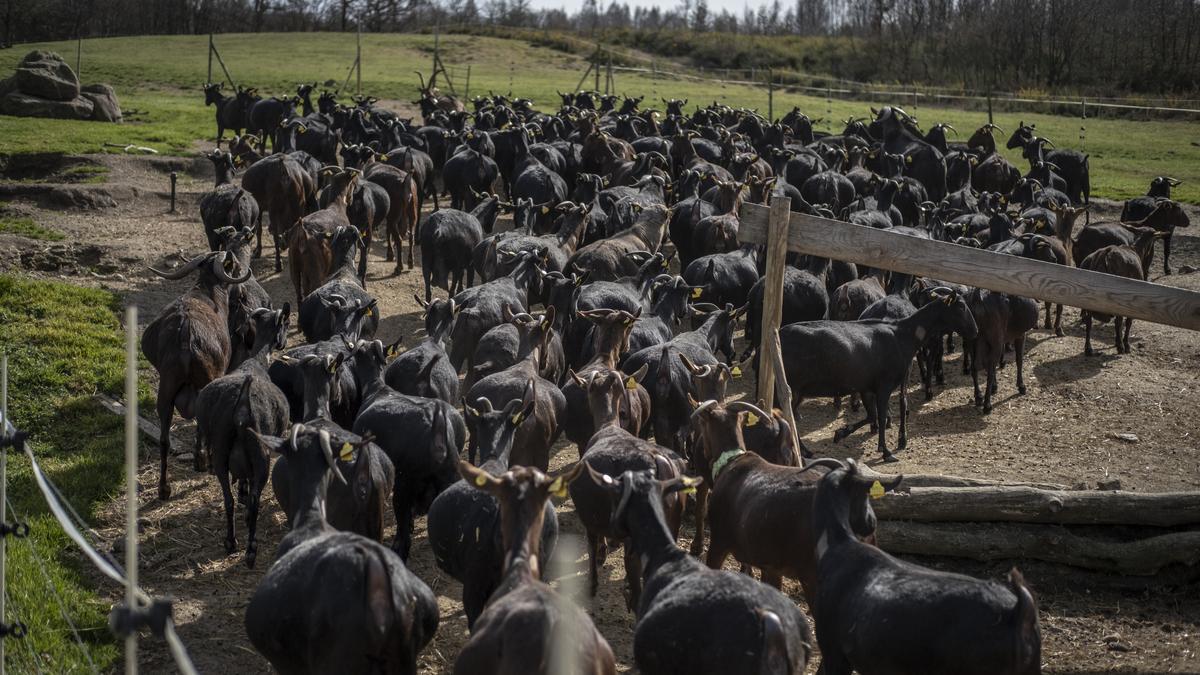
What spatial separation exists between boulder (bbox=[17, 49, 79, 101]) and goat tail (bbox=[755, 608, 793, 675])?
30.0m

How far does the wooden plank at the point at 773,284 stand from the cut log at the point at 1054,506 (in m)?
1.49

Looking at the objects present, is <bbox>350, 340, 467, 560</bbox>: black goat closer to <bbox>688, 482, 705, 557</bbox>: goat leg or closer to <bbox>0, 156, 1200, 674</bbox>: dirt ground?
<bbox>0, 156, 1200, 674</bbox>: dirt ground

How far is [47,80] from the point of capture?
29891 millimetres

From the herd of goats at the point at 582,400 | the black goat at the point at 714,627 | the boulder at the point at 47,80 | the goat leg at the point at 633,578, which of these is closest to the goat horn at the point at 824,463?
the herd of goats at the point at 582,400

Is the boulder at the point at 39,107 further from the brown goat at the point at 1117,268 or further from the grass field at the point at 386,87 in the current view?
the brown goat at the point at 1117,268

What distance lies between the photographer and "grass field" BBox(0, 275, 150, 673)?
7.58 m

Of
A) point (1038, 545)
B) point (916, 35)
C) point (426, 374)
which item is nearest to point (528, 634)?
point (1038, 545)

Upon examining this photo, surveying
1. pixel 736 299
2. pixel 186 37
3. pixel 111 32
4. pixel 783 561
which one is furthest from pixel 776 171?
pixel 111 32

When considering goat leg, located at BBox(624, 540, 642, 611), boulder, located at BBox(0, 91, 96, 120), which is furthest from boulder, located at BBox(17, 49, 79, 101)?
goat leg, located at BBox(624, 540, 642, 611)

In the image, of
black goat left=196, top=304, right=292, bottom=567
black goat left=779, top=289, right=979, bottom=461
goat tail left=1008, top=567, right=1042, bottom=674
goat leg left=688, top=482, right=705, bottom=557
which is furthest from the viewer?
black goat left=779, top=289, right=979, bottom=461

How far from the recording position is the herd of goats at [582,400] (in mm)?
5844

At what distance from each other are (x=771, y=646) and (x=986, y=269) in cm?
402

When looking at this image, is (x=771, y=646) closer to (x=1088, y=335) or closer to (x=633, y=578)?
(x=633, y=578)

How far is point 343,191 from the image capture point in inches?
702
